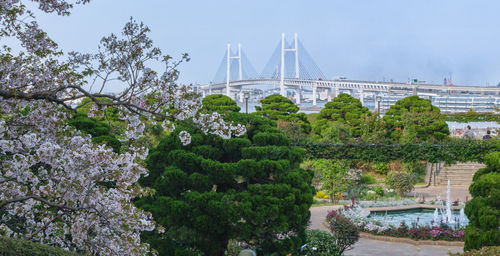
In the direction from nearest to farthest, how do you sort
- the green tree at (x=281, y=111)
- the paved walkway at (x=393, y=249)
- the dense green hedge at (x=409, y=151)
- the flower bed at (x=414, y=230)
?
the paved walkway at (x=393, y=249)
the flower bed at (x=414, y=230)
the dense green hedge at (x=409, y=151)
the green tree at (x=281, y=111)

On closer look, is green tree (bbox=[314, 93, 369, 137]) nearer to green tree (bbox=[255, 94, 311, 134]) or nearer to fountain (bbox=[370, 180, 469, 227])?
green tree (bbox=[255, 94, 311, 134])

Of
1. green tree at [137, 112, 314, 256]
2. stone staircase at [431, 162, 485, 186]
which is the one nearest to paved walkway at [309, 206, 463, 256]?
green tree at [137, 112, 314, 256]

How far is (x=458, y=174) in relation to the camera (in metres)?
18.5

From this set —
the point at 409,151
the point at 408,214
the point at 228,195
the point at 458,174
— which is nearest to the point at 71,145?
the point at 228,195

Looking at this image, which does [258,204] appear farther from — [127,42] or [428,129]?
[428,129]

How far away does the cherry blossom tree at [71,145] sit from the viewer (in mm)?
3350

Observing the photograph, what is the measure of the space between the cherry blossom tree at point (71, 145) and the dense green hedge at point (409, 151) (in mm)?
7266

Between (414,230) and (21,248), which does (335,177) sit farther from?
(21,248)

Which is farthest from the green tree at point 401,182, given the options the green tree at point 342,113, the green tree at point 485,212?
the green tree at point 342,113

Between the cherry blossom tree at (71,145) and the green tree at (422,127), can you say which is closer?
the cherry blossom tree at (71,145)

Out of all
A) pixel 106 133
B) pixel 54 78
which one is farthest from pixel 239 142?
pixel 106 133

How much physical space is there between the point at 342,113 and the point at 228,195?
2223 centimetres

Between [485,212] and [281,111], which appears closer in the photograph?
[485,212]

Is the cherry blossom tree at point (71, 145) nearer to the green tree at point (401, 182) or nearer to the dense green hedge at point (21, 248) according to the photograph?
the dense green hedge at point (21, 248)
